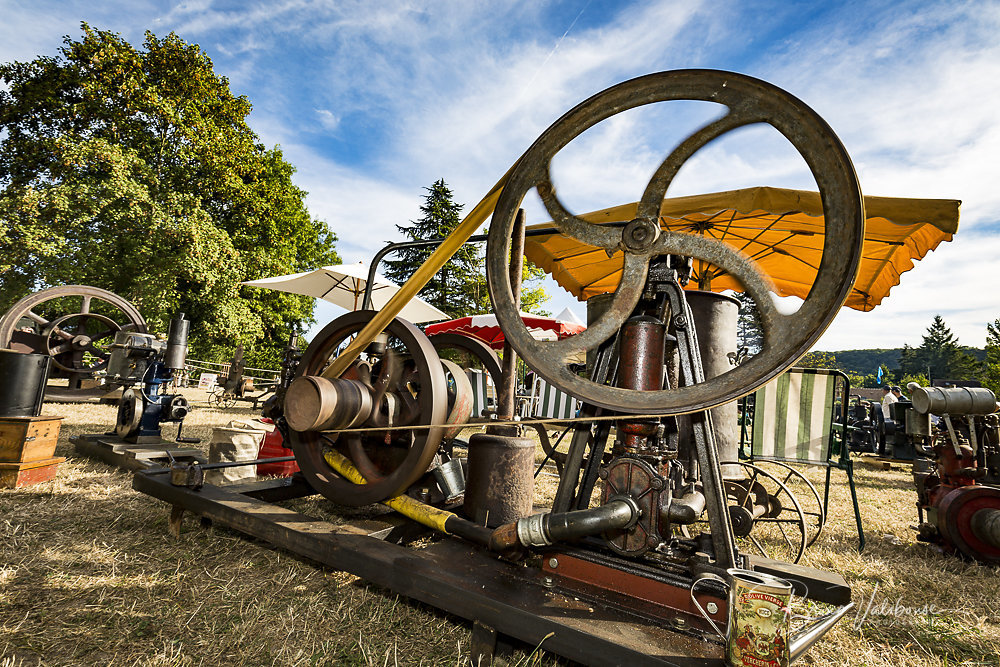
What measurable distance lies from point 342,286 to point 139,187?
10.8 m

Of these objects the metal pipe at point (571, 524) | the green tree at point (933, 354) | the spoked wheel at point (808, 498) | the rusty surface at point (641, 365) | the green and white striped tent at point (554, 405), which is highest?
the green tree at point (933, 354)

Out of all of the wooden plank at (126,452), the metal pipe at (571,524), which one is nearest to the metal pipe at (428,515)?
the metal pipe at (571,524)

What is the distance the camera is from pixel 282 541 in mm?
2143

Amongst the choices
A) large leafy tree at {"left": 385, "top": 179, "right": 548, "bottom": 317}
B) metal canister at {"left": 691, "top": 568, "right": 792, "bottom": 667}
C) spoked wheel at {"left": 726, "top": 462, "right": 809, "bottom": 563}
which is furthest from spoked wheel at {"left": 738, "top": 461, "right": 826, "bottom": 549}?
large leafy tree at {"left": 385, "top": 179, "right": 548, "bottom": 317}

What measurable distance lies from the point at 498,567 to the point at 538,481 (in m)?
3.31

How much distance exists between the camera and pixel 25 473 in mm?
3314

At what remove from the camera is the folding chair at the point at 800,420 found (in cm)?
355

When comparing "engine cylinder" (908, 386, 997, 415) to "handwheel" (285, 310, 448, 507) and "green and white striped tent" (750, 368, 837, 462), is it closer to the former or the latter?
"green and white striped tent" (750, 368, 837, 462)

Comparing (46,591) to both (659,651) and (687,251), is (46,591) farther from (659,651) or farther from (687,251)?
(687,251)

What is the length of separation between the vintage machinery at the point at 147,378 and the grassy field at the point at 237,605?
1387 mm

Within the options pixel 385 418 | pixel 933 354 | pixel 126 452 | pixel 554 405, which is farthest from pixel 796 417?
pixel 933 354

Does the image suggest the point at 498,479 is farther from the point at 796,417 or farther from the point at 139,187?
the point at 139,187

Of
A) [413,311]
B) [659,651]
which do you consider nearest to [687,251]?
[659,651]

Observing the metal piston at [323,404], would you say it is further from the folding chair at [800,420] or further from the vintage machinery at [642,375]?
the folding chair at [800,420]
